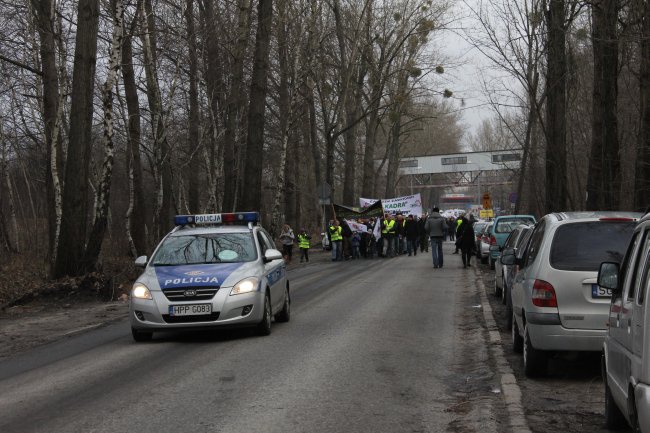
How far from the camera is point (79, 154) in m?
20.3

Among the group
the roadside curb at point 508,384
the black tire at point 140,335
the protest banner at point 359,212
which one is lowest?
the roadside curb at point 508,384

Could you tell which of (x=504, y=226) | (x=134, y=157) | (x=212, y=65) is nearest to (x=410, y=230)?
(x=504, y=226)

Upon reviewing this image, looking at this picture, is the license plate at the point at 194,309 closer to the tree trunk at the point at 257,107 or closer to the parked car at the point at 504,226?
the parked car at the point at 504,226

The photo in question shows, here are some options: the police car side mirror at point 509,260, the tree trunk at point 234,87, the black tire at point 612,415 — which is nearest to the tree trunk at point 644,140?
the police car side mirror at point 509,260

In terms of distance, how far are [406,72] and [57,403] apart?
4175 centimetres

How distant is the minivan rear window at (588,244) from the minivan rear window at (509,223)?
1894 centimetres

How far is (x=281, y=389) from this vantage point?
8188mm

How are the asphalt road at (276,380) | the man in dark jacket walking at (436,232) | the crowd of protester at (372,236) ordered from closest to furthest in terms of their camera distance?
the asphalt road at (276,380), the man in dark jacket walking at (436,232), the crowd of protester at (372,236)

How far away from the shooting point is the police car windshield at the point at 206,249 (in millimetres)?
12641

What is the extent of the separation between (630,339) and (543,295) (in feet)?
10.2

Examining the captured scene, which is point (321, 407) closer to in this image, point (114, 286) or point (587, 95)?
point (114, 286)

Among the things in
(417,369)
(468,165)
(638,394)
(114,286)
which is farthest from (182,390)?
(468,165)

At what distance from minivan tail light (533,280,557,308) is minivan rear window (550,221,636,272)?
23cm

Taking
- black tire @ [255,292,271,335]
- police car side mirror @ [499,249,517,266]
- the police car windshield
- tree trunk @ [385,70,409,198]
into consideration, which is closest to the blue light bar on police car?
the police car windshield
